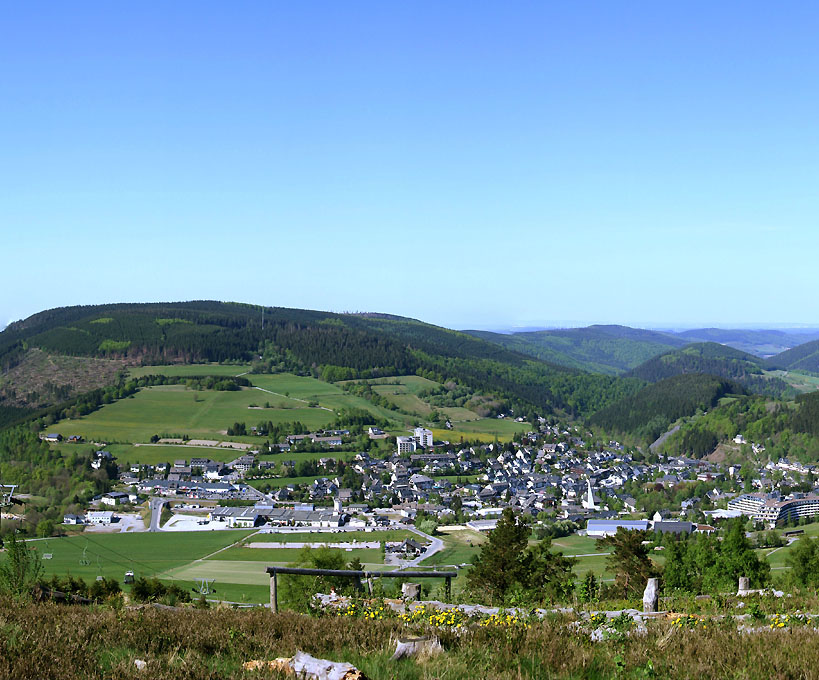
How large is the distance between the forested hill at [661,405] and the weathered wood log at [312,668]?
136m

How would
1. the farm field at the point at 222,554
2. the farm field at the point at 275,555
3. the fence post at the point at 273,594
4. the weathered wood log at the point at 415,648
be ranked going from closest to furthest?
the weathered wood log at the point at 415,648 < the fence post at the point at 273,594 < the farm field at the point at 222,554 < the farm field at the point at 275,555

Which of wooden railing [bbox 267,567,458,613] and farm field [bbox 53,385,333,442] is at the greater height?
wooden railing [bbox 267,567,458,613]

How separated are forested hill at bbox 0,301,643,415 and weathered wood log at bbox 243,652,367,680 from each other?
459 feet

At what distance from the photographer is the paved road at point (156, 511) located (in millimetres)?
66062

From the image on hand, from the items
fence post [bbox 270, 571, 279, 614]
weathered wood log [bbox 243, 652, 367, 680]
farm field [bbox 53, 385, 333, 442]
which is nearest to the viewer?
weathered wood log [bbox 243, 652, 367, 680]

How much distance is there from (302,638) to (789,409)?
135855 mm

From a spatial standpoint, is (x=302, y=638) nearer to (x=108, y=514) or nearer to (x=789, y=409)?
(x=108, y=514)

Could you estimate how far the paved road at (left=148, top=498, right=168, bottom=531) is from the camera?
217ft

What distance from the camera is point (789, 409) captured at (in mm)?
124438

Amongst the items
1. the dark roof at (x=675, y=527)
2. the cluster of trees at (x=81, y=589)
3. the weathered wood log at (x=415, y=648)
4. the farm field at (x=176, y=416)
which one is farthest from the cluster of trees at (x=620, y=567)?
the farm field at (x=176, y=416)

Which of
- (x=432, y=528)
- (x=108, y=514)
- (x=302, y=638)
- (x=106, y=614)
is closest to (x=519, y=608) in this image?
(x=302, y=638)

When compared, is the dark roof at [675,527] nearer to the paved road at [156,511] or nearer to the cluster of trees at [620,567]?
the cluster of trees at [620,567]

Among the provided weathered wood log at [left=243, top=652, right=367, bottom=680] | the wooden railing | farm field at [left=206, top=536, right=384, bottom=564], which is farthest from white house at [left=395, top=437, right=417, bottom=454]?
weathered wood log at [left=243, top=652, right=367, bottom=680]

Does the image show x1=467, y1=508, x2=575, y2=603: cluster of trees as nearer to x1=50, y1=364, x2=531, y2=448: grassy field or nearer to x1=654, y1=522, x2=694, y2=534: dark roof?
x1=654, y1=522, x2=694, y2=534: dark roof
